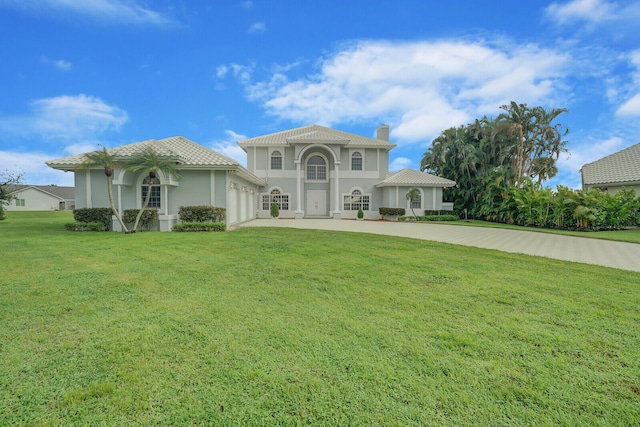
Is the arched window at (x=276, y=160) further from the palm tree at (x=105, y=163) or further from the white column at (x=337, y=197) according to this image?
the palm tree at (x=105, y=163)

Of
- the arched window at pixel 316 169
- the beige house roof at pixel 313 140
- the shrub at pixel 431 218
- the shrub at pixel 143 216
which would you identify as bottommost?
the shrub at pixel 431 218

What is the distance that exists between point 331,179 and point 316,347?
79.3ft

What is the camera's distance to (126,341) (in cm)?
330

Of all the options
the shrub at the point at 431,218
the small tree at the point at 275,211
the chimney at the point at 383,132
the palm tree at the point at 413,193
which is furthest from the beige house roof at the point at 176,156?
the chimney at the point at 383,132

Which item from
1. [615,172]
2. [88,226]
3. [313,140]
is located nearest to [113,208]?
[88,226]

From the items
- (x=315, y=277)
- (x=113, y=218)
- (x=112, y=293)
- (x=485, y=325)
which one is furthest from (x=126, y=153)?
(x=485, y=325)

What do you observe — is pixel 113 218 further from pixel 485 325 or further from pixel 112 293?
pixel 485 325

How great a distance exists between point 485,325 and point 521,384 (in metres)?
1.21

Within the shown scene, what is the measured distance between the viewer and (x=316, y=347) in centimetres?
317

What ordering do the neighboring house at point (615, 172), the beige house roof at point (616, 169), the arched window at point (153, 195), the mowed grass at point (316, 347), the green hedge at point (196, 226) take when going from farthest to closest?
the beige house roof at point (616, 169) < the neighboring house at point (615, 172) < the arched window at point (153, 195) < the green hedge at point (196, 226) < the mowed grass at point (316, 347)

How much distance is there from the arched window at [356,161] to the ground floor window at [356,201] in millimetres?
2058

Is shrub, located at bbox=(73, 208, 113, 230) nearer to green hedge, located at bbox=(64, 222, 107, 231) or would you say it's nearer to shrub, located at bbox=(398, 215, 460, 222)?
green hedge, located at bbox=(64, 222, 107, 231)

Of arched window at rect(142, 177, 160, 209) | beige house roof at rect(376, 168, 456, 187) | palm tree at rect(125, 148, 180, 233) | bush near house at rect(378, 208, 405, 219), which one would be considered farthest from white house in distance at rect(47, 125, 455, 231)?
palm tree at rect(125, 148, 180, 233)

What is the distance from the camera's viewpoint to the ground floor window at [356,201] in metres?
27.1
